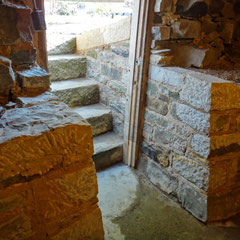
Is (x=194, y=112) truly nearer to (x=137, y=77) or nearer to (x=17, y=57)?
(x=137, y=77)

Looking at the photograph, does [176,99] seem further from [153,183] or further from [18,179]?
[18,179]

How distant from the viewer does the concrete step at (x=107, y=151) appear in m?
2.48

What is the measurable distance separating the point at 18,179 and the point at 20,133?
15cm

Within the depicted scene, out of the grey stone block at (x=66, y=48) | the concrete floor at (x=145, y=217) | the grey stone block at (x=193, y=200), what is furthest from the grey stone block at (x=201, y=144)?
the grey stone block at (x=66, y=48)

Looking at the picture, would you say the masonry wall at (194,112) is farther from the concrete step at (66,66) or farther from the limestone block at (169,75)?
the concrete step at (66,66)

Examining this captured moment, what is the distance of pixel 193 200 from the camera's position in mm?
1952

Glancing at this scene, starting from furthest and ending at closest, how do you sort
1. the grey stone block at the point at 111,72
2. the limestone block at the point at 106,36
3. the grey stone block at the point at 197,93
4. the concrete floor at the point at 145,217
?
1. the grey stone block at the point at 111,72
2. the limestone block at the point at 106,36
3. the concrete floor at the point at 145,217
4. the grey stone block at the point at 197,93

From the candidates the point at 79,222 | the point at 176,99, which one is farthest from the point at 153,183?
the point at 79,222

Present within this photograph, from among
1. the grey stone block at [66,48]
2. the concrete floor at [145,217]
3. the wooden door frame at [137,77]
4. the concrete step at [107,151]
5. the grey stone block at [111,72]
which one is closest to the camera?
the concrete floor at [145,217]

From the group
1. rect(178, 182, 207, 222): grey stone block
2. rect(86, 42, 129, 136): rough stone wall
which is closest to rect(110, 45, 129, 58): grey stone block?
rect(86, 42, 129, 136): rough stone wall

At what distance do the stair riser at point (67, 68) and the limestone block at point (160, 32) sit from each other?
1206mm

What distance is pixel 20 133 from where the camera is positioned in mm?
817

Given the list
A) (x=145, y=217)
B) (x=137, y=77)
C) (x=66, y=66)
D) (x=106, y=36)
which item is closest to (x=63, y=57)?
(x=66, y=66)

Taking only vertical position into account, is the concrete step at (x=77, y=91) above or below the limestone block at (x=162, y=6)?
below
